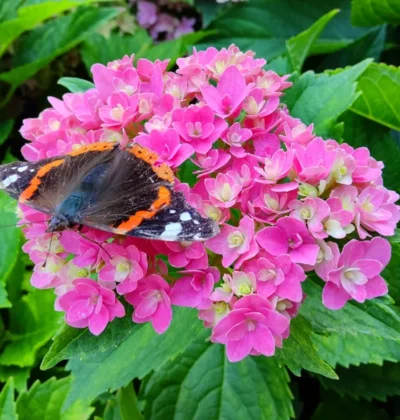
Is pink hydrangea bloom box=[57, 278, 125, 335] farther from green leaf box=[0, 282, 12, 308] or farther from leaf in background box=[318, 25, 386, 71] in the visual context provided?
leaf in background box=[318, 25, 386, 71]

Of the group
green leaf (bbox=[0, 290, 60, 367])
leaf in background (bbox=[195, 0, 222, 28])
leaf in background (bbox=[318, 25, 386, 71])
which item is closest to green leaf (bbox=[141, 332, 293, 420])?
green leaf (bbox=[0, 290, 60, 367])

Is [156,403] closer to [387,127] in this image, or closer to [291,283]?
[291,283]

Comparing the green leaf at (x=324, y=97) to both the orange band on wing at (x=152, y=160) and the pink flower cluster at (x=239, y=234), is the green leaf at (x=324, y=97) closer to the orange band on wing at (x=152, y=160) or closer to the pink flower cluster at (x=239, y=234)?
the pink flower cluster at (x=239, y=234)

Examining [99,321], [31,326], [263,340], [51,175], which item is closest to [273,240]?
[263,340]

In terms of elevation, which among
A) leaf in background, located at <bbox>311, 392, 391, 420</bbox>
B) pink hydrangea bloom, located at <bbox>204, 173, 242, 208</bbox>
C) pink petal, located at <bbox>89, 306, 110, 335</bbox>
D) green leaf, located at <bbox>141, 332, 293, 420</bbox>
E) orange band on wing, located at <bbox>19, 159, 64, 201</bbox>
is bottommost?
leaf in background, located at <bbox>311, 392, 391, 420</bbox>

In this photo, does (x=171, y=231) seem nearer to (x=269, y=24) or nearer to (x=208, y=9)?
(x=269, y=24)

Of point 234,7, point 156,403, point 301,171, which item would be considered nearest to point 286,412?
point 156,403

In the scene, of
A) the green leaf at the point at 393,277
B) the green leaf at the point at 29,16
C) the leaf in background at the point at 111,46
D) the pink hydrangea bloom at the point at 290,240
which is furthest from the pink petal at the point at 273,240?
the leaf in background at the point at 111,46
